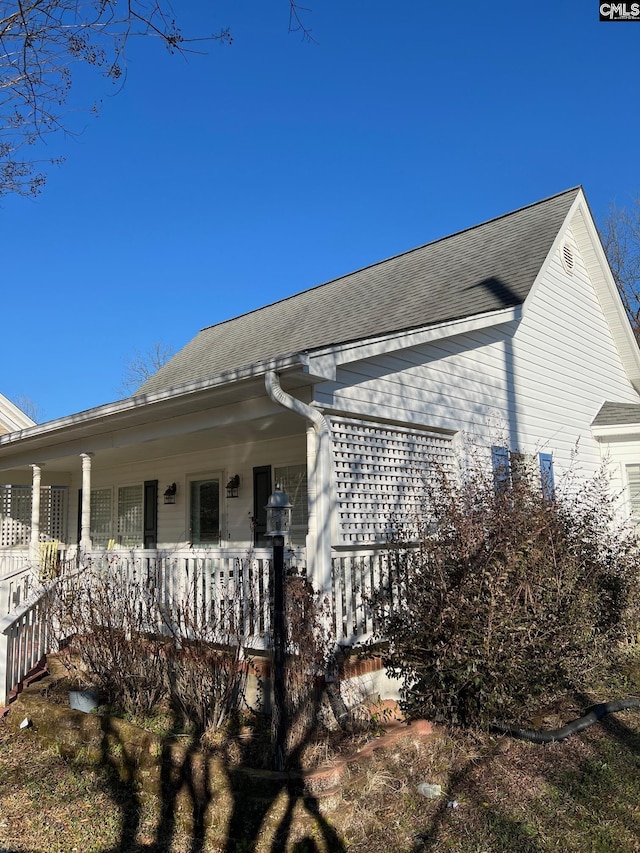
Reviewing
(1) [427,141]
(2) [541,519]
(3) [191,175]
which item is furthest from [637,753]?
(1) [427,141]

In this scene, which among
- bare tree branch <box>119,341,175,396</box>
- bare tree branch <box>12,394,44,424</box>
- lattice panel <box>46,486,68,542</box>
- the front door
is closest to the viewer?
the front door

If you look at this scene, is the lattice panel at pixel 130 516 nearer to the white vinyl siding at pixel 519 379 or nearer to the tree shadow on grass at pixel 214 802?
the white vinyl siding at pixel 519 379

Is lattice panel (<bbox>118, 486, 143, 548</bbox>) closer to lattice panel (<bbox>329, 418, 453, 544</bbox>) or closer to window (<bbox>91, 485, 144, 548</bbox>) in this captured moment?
window (<bbox>91, 485, 144, 548</bbox>)

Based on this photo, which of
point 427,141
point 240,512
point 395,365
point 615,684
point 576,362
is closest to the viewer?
point 615,684

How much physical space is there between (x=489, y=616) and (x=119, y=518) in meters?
10.4

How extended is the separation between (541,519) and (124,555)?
474 centimetres

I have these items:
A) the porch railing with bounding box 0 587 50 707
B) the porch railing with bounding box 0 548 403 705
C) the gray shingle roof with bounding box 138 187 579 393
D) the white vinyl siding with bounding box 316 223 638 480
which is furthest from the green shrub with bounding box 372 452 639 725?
the porch railing with bounding box 0 587 50 707

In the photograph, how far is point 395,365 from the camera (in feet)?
24.5

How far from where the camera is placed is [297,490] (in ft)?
32.4

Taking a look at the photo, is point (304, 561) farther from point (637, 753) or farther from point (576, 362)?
point (576, 362)

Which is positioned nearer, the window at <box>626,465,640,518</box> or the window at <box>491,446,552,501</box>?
the window at <box>491,446,552,501</box>

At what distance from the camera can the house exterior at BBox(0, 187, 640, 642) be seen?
6410mm

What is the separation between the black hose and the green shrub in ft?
0.69

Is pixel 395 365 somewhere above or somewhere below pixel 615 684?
above
